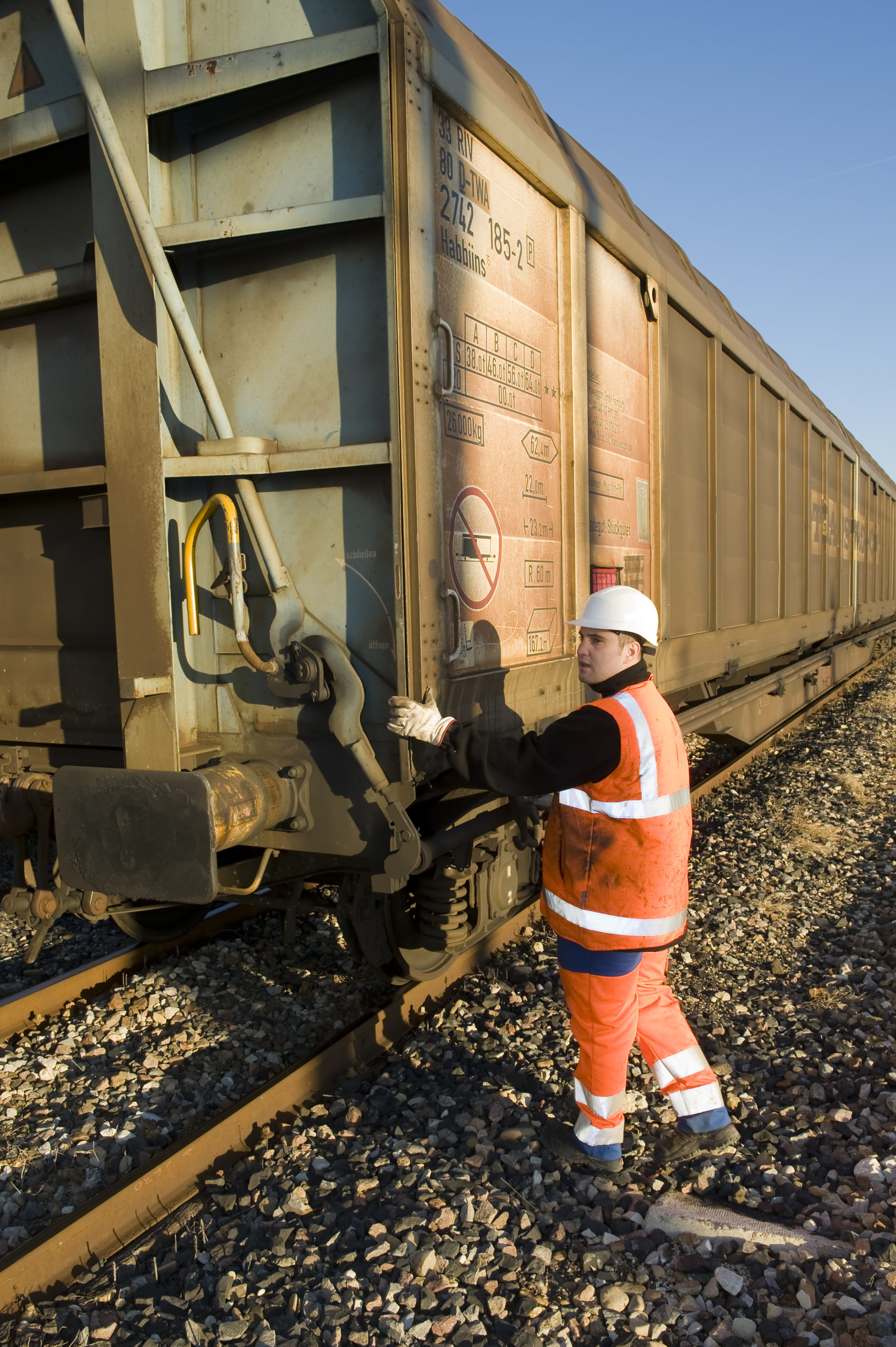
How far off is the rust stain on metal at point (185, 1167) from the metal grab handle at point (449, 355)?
8.04ft

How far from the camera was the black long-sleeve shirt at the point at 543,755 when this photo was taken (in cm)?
289

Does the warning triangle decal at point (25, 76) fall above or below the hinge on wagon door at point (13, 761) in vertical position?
above

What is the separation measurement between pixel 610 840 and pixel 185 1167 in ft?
5.66

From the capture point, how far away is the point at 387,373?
3.00m

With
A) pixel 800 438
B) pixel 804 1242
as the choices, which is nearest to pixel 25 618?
pixel 804 1242

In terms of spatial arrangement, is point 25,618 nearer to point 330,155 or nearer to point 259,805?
point 259,805

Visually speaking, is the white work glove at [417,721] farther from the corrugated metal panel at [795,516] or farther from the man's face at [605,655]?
the corrugated metal panel at [795,516]

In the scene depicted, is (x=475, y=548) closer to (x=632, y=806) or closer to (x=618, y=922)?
(x=632, y=806)

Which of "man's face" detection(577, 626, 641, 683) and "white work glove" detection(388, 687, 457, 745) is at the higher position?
"man's face" detection(577, 626, 641, 683)

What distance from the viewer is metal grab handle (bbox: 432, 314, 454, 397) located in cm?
307

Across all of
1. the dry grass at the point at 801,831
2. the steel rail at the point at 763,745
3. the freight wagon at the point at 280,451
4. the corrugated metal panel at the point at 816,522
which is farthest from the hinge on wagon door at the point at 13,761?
the corrugated metal panel at the point at 816,522

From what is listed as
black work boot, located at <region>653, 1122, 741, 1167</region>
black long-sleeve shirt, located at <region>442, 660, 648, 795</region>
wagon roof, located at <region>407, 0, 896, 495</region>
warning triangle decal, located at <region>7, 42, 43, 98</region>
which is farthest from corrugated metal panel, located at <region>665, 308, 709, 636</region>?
warning triangle decal, located at <region>7, 42, 43, 98</region>

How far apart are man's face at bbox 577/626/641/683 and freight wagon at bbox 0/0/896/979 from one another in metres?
0.45

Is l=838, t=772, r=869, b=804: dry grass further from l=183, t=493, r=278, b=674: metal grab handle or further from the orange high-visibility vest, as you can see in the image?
l=183, t=493, r=278, b=674: metal grab handle
